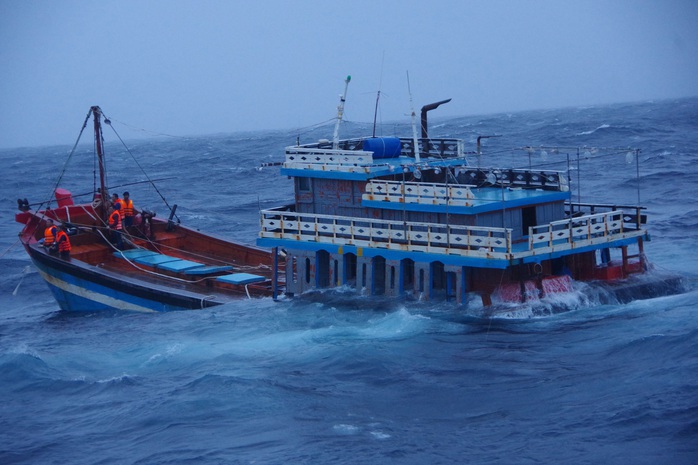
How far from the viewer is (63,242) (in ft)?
111

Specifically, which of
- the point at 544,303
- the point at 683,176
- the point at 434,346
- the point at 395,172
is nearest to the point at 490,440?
the point at 434,346

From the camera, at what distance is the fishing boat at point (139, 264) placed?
31.8 m

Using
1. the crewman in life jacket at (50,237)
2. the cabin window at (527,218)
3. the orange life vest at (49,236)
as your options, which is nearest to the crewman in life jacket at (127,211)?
the crewman in life jacket at (50,237)

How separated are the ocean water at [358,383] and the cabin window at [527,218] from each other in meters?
2.40

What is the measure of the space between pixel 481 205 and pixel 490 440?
8894mm

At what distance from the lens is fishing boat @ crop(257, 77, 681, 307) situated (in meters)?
26.1

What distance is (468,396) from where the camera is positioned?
20.9 meters

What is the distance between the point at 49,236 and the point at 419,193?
47.0ft

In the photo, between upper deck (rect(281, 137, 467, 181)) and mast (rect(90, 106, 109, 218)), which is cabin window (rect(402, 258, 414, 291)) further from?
mast (rect(90, 106, 109, 218))

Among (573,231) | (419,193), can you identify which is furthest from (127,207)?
(573,231)

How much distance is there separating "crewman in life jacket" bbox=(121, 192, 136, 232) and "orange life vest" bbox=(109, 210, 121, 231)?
715 mm

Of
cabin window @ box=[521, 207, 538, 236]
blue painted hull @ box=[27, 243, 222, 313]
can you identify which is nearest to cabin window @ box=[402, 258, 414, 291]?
cabin window @ box=[521, 207, 538, 236]

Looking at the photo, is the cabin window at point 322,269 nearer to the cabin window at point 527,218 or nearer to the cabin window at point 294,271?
the cabin window at point 294,271

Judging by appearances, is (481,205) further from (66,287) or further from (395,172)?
(66,287)
